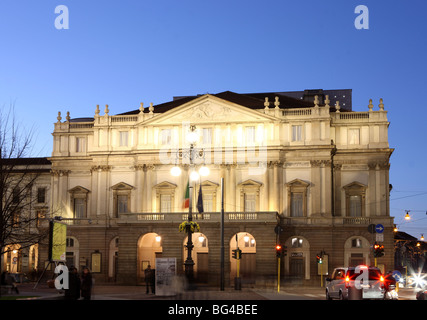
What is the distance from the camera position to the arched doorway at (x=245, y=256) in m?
66.2

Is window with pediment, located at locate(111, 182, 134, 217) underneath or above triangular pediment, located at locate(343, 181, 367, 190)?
underneath

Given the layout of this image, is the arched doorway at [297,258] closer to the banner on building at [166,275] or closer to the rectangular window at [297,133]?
the rectangular window at [297,133]

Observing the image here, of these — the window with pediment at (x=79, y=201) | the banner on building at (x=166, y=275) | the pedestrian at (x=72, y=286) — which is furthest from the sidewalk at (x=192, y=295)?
the window with pediment at (x=79, y=201)

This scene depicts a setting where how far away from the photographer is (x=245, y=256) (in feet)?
220

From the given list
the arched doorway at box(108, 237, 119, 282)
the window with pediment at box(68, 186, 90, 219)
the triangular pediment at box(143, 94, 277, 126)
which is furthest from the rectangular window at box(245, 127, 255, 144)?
the window with pediment at box(68, 186, 90, 219)

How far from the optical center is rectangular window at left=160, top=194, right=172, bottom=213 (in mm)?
70000

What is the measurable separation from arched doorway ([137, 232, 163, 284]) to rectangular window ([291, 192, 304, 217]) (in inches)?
526

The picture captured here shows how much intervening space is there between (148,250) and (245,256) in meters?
9.56

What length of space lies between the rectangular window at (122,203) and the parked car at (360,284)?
134 ft

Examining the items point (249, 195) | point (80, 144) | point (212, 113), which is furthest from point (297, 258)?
point (80, 144)

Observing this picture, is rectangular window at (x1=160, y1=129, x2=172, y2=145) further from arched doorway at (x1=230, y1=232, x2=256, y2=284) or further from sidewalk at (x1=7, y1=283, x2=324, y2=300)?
sidewalk at (x1=7, y1=283, x2=324, y2=300)

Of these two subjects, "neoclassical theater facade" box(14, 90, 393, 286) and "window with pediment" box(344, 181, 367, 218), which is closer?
"neoclassical theater facade" box(14, 90, 393, 286)
